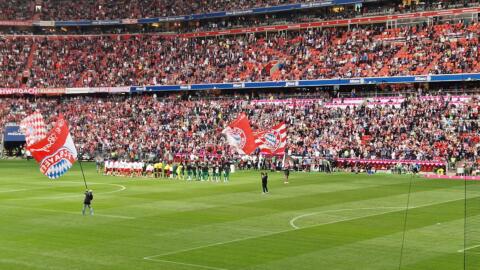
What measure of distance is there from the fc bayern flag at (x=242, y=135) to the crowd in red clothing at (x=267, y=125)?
56.6ft

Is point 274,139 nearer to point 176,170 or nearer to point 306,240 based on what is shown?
point 176,170

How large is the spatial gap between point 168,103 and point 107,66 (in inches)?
563

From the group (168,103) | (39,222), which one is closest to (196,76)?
(168,103)

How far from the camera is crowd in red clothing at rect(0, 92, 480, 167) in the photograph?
208ft

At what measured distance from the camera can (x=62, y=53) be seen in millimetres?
99312

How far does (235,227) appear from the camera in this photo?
97.9 ft

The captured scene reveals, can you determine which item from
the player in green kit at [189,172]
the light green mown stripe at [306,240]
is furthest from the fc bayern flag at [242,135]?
the light green mown stripe at [306,240]

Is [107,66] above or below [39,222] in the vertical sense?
above

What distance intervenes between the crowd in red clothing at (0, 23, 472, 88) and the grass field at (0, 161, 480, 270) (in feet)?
89.0

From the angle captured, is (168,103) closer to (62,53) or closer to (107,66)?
(107,66)

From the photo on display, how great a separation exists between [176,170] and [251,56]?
32.7 m

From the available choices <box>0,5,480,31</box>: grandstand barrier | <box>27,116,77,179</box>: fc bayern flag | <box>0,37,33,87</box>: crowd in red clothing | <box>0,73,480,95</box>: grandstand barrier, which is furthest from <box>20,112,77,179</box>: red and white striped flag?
<box>0,37,33,87</box>: crowd in red clothing

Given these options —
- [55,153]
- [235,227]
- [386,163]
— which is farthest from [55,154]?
[386,163]

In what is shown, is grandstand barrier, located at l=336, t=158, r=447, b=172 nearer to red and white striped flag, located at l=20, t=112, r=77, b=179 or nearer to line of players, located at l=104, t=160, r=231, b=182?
line of players, located at l=104, t=160, r=231, b=182
